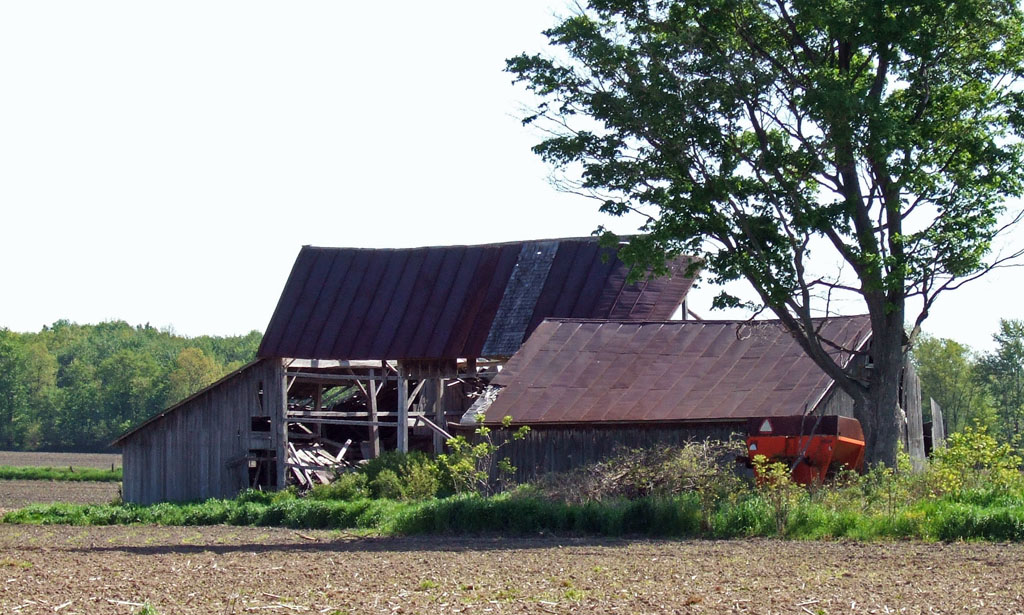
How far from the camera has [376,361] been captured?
36.7 meters

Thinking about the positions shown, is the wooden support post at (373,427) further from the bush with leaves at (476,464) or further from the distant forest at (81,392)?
the distant forest at (81,392)

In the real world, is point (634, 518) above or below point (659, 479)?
below

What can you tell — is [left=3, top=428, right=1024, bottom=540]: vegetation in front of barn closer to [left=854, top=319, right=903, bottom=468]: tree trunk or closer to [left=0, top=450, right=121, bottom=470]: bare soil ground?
[left=854, top=319, right=903, bottom=468]: tree trunk

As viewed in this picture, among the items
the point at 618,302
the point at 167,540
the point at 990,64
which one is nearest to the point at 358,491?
the point at 167,540

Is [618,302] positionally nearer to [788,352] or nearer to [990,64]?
[788,352]

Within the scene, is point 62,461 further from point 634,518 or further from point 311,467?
point 634,518

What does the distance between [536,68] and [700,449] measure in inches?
295

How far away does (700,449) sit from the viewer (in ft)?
71.1

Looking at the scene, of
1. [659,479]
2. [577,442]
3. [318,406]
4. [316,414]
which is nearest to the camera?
[659,479]

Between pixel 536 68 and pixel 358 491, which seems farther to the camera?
pixel 358 491

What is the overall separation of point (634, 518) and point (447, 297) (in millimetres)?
17502

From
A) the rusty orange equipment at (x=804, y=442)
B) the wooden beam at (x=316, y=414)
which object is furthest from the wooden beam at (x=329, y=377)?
the rusty orange equipment at (x=804, y=442)

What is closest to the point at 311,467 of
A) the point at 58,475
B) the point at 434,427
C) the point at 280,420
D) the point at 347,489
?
the point at 280,420

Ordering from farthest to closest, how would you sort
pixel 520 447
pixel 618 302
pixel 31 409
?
pixel 31 409 < pixel 618 302 < pixel 520 447
